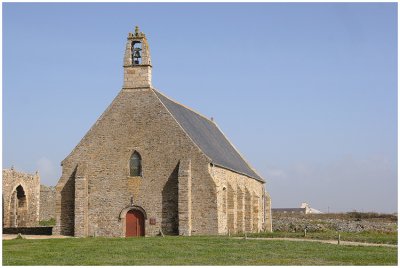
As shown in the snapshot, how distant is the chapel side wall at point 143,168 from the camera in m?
41.2

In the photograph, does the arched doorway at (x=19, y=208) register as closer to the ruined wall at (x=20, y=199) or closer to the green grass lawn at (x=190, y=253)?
the ruined wall at (x=20, y=199)

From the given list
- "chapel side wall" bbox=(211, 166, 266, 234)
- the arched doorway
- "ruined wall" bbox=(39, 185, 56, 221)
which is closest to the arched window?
"chapel side wall" bbox=(211, 166, 266, 234)

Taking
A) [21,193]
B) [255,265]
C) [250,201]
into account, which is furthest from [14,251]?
[21,193]

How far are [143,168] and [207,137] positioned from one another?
30.0 ft

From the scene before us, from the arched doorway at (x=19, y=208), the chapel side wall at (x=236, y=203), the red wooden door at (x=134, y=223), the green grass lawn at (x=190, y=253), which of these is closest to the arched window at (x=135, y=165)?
the red wooden door at (x=134, y=223)

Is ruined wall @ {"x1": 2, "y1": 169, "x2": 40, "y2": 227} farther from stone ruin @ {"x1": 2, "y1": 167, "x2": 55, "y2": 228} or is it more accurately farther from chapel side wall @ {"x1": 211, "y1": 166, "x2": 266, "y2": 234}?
chapel side wall @ {"x1": 211, "y1": 166, "x2": 266, "y2": 234}

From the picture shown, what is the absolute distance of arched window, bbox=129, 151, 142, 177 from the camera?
42312mm

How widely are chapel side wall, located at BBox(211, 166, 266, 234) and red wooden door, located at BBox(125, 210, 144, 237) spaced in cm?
452

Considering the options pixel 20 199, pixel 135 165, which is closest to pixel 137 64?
pixel 135 165

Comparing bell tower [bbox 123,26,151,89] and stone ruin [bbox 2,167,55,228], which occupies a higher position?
bell tower [bbox 123,26,151,89]

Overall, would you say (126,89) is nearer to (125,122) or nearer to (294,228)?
(125,122)

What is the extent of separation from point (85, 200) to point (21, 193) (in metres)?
15.6

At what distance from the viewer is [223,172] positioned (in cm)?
4506

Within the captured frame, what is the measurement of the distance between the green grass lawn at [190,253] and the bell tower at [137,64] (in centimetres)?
1194
